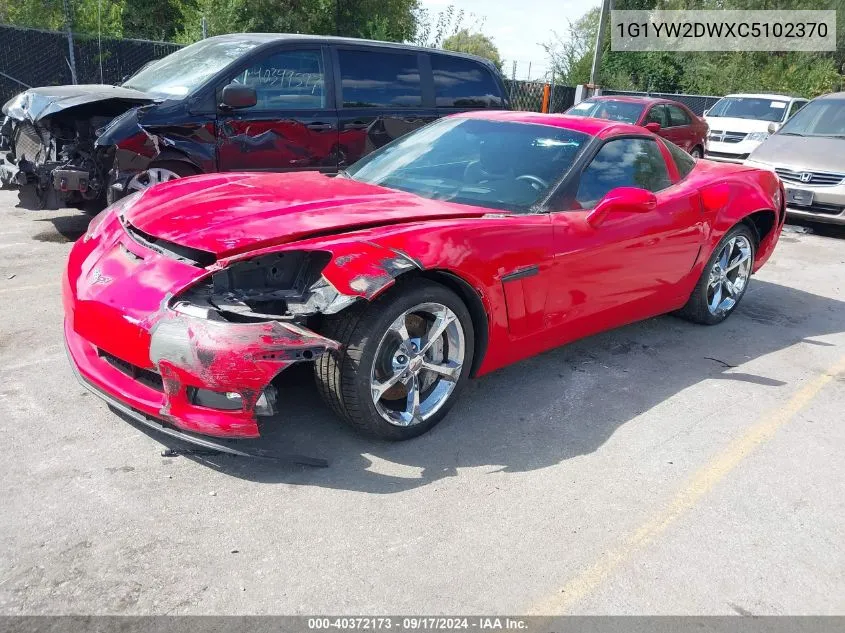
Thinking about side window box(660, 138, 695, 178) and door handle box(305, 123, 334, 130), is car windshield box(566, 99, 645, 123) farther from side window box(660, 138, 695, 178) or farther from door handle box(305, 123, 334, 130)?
side window box(660, 138, 695, 178)

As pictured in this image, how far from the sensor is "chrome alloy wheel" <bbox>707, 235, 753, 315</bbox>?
206 inches

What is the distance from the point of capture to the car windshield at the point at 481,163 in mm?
3875

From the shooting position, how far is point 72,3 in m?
14.7

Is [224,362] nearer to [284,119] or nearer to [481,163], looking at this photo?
[481,163]

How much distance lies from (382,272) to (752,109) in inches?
601

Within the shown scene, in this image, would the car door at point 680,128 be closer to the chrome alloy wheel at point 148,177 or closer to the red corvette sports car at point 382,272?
the red corvette sports car at point 382,272

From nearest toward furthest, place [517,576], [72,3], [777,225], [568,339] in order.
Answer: [517,576], [568,339], [777,225], [72,3]

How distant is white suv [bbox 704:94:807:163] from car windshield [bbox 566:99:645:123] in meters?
2.67

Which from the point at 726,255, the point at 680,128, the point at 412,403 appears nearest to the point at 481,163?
the point at 412,403

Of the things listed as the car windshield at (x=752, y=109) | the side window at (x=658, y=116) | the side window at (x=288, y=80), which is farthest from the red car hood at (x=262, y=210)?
the car windshield at (x=752, y=109)

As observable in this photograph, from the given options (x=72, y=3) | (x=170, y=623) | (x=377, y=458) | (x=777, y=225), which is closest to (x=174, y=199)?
(x=377, y=458)

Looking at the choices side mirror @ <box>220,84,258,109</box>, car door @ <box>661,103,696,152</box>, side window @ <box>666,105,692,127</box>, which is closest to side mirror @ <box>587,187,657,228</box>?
side mirror @ <box>220,84,258,109</box>

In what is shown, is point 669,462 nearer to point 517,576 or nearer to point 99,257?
point 517,576

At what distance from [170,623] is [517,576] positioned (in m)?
1.13
